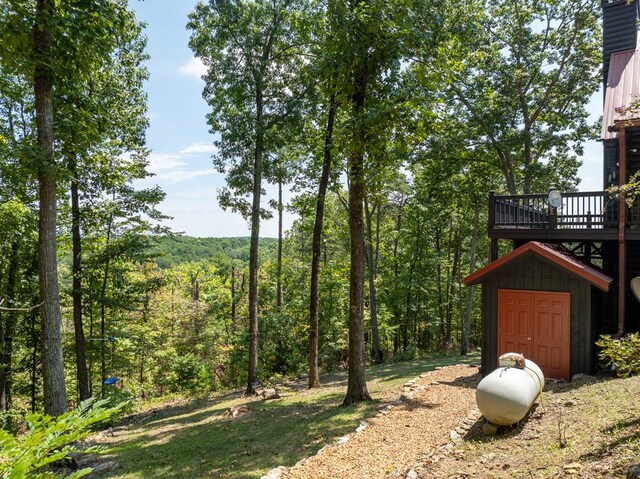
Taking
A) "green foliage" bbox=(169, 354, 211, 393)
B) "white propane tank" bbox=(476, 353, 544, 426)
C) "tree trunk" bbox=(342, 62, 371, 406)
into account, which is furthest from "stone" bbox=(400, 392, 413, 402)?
"green foliage" bbox=(169, 354, 211, 393)

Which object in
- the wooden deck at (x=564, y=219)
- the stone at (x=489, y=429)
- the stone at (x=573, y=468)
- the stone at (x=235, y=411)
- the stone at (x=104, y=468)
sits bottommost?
the stone at (x=235, y=411)

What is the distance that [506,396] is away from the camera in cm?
624

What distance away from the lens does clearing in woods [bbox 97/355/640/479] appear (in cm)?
504

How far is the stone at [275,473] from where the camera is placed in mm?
5614

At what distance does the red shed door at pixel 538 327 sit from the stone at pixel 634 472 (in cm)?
637

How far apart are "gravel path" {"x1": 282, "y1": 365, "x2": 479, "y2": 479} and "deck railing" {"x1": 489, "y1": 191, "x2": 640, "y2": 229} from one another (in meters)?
4.63

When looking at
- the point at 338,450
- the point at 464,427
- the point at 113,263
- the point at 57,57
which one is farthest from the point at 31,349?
the point at 464,427

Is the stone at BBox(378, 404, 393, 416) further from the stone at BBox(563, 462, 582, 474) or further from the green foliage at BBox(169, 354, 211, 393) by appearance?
the green foliage at BBox(169, 354, 211, 393)

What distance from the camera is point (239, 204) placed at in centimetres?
1345

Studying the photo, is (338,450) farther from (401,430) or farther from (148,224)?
(148,224)

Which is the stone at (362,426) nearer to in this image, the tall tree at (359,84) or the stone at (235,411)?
the tall tree at (359,84)

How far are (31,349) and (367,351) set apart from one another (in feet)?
56.4

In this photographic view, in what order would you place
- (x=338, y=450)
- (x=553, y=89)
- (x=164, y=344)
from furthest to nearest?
(x=164, y=344)
(x=553, y=89)
(x=338, y=450)

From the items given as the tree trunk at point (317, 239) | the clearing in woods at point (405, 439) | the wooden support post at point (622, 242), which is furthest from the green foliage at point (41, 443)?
the wooden support post at point (622, 242)
